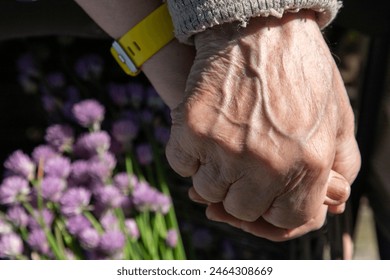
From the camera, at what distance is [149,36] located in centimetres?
93

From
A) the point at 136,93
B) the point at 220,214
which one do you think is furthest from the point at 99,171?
the point at 220,214

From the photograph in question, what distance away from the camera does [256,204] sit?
90 cm

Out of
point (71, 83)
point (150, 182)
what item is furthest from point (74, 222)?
point (71, 83)

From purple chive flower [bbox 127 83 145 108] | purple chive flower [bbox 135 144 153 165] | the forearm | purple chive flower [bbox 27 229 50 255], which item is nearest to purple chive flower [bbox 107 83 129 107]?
purple chive flower [bbox 127 83 145 108]

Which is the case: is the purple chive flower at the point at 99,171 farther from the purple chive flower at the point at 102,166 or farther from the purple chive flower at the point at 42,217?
the purple chive flower at the point at 42,217

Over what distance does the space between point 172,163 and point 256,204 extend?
137 millimetres

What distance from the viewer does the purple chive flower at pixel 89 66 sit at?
4.74ft

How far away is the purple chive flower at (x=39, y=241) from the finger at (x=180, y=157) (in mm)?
475

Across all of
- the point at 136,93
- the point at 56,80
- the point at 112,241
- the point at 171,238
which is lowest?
the point at 171,238

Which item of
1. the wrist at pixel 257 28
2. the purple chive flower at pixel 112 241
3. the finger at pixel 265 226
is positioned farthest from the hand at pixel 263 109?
the purple chive flower at pixel 112 241

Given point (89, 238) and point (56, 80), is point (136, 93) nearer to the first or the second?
point (56, 80)

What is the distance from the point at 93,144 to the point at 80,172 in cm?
6

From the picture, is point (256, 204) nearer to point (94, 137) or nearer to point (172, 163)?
point (172, 163)

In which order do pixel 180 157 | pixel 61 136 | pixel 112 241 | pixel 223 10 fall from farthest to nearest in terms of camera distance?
pixel 61 136, pixel 112 241, pixel 180 157, pixel 223 10
